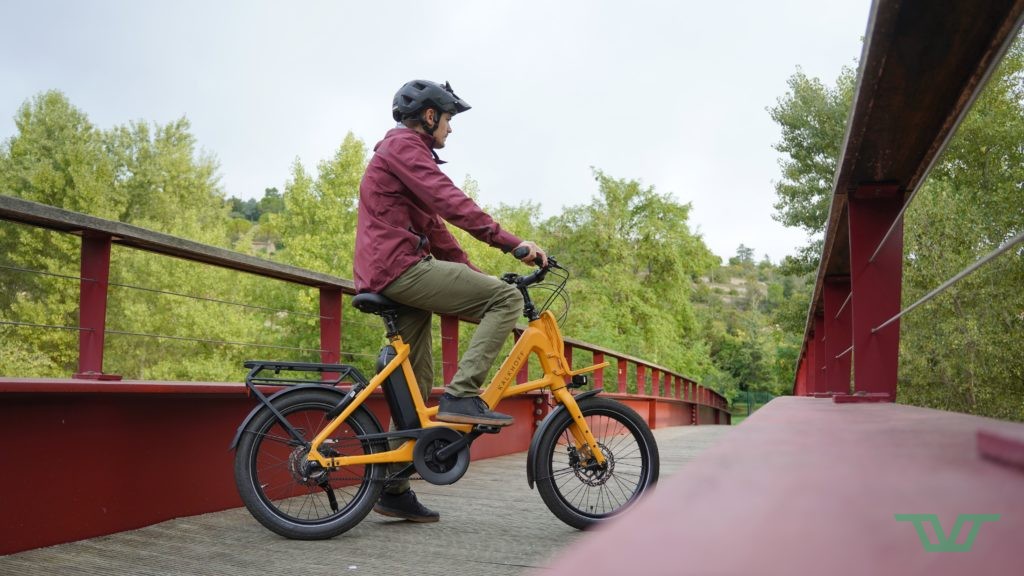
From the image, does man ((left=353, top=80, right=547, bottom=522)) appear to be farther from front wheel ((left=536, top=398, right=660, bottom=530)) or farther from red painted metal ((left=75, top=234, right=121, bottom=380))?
red painted metal ((left=75, top=234, right=121, bottom=380))

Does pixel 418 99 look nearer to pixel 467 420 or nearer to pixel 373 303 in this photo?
pixel 373 303

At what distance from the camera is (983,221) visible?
2317cm

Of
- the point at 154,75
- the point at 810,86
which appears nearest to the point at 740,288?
the point at 154,75

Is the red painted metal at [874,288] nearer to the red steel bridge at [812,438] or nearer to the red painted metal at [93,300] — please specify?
the red steel bridge at [812,438]

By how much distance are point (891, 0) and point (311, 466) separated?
2.69m

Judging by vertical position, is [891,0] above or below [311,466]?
above


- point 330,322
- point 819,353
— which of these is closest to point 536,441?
point 330,322

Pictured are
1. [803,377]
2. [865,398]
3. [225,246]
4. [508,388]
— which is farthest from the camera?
[225,246]

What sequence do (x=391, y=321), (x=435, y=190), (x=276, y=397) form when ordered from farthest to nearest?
(x=391, y=321), (x=435, y=190), (x=276, y=397)

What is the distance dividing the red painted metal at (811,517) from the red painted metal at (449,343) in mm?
5698

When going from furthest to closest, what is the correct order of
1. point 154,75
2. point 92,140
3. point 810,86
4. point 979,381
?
point 154,75, point 92,140, point 810,86, point 979,381

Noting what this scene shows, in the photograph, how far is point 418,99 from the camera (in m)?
3.89

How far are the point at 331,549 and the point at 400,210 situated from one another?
4.66ft

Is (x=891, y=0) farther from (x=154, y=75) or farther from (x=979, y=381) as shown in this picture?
(x=154, y=75)
